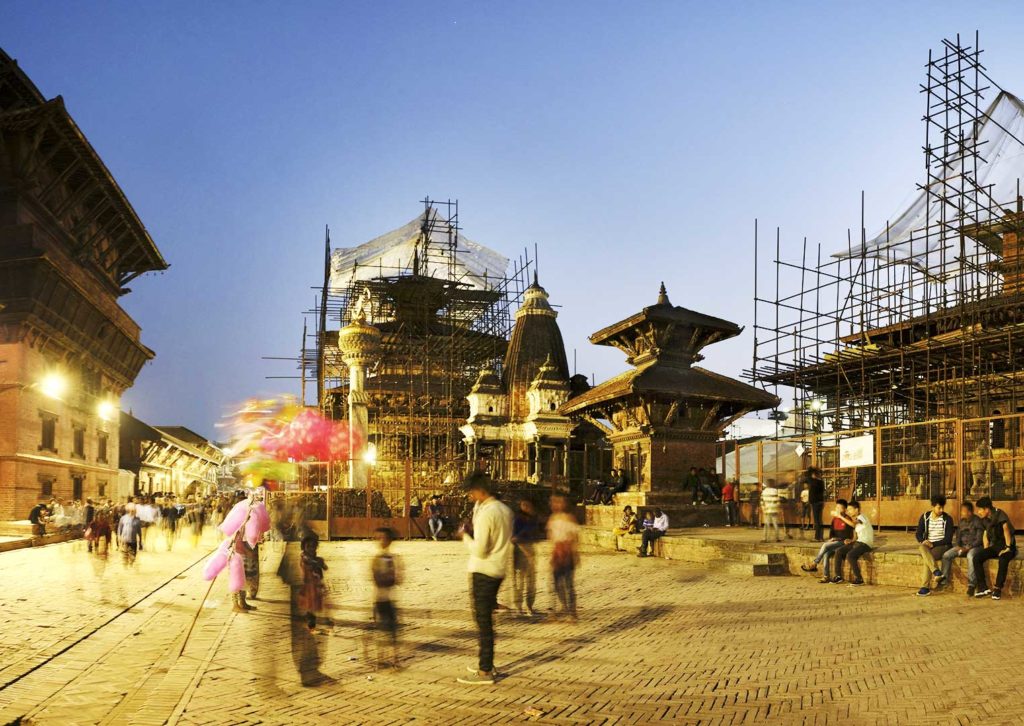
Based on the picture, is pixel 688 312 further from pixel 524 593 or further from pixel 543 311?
pixel 543 311

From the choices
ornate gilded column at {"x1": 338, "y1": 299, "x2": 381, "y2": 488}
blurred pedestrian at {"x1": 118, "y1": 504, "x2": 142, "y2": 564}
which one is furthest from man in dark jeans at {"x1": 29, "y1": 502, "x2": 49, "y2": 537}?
ornate gilded column at {"x1": 338, "y1": 299, "x2": 381, "y2": 488}

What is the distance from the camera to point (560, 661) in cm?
880

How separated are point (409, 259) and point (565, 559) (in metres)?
52.7

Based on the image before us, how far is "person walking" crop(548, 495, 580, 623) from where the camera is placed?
11.5 meters

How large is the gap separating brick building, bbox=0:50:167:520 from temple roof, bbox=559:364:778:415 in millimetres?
20498

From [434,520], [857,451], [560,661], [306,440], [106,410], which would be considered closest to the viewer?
[560,661]

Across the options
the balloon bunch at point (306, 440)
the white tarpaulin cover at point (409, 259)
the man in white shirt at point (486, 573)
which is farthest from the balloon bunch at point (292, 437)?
the man in white shirt at point (486, 573)

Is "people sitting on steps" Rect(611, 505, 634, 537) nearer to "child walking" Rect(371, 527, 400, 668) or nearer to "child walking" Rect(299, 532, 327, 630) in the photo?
"child walking" Rect(299, 532, 327, 630)

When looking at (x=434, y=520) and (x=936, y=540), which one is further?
(x=434, y=520)

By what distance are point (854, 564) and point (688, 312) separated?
1344 centimetres

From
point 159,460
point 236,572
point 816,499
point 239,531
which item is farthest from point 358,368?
point 159,460

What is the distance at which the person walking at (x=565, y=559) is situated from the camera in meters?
11.5

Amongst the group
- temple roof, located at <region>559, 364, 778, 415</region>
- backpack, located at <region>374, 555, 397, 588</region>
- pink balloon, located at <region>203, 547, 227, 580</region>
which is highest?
temple roof, located at <region>559, 364, 778, 415</region>

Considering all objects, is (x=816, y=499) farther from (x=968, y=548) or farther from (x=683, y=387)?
(x=683, y=387)
